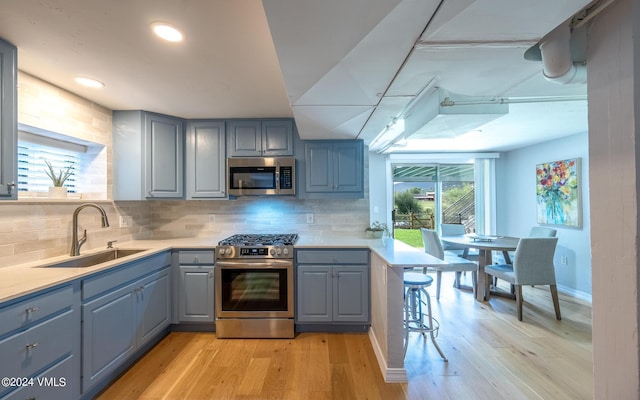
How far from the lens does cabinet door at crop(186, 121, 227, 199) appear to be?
2.94m

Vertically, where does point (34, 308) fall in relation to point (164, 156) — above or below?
below

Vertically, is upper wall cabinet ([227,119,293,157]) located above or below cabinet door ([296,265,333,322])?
above

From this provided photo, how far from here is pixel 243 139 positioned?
295 cm

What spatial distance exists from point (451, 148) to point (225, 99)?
389 centimetres

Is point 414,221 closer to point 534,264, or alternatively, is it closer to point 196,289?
point 534,264

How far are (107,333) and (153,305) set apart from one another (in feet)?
1.61

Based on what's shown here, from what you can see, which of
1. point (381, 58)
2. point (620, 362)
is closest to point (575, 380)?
point (620, 362)

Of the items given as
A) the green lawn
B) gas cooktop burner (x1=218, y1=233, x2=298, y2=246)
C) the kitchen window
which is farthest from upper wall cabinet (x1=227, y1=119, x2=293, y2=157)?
the green lawn

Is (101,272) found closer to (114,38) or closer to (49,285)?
(49,285)

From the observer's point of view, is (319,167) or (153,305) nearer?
(153,305)

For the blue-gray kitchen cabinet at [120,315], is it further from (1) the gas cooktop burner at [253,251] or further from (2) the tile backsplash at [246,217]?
(2) the tile backsplash at [246,217]

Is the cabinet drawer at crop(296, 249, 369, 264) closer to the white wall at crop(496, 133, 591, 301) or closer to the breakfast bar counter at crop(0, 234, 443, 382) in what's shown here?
the breakfast bar counter at crop(0, 234, 443, 382)

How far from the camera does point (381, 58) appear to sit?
1354 mm

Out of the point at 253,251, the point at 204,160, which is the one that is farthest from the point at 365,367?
the point at 204,160
